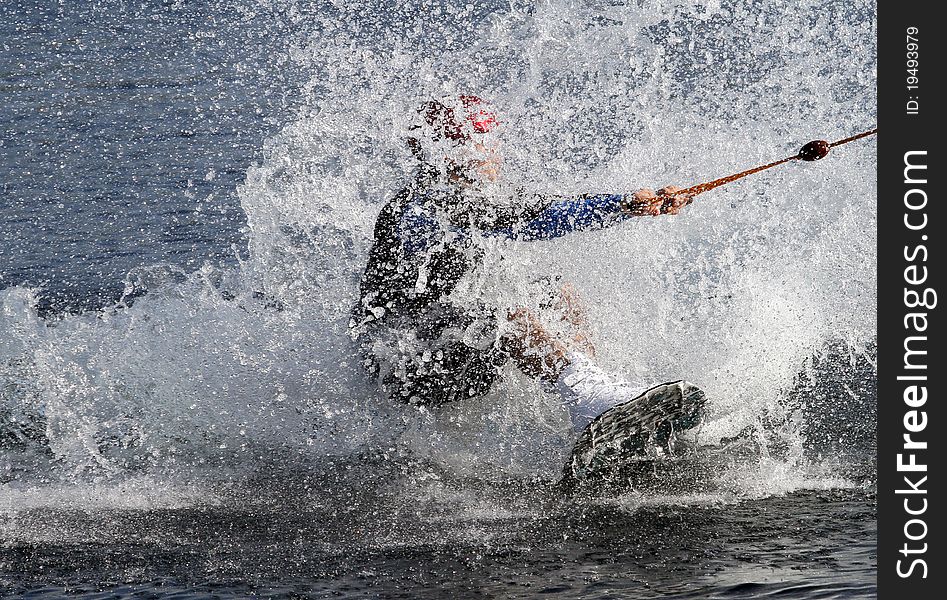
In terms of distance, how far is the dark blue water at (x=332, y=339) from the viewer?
475cm

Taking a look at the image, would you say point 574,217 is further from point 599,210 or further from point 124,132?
point 124,132

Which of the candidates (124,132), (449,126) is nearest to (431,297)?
(449,126)

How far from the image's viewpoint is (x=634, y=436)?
5.58m

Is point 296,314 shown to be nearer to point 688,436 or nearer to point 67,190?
point 688,436

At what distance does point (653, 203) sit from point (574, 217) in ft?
1.24

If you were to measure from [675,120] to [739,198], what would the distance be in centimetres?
71

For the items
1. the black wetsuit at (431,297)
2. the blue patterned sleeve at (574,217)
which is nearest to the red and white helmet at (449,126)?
the black wetsuit at (431,297)

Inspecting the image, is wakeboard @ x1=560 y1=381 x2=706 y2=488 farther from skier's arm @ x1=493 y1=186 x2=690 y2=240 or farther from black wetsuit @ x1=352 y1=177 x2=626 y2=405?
skier's arm @ x1=493 y1=186 x2=690 y2=240

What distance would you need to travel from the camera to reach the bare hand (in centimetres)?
526

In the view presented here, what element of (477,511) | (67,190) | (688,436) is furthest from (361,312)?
(67,190)

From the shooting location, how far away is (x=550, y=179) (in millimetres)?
8156

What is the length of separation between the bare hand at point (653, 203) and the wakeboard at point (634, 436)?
79 cm

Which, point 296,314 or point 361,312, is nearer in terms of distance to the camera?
point 361,312

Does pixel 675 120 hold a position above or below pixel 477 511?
above
